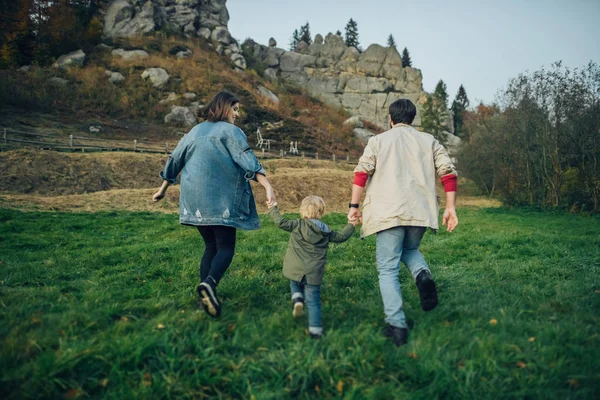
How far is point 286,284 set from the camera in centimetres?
520

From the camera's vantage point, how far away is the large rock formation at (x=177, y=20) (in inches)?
1967

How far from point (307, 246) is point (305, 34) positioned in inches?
4078

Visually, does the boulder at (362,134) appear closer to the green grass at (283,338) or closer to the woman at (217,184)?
the green grass at (283,338)

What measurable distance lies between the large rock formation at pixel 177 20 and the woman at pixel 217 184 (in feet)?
176

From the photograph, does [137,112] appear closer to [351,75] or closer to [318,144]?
[318,144]

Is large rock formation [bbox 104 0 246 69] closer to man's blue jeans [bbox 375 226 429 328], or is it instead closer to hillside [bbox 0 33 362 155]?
hillside [bbox 0 33 362 155]

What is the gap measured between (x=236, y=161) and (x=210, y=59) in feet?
171

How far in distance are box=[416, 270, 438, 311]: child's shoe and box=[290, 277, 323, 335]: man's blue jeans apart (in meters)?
0.98

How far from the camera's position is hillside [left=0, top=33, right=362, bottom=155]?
3247 cm

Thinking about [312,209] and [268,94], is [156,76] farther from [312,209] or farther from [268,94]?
[312,209]

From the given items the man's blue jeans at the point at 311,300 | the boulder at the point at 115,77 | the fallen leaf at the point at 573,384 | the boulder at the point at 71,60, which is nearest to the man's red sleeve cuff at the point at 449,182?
the man's blue jeans at the point at 311,300

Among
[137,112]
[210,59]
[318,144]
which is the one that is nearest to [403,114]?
[137,112]

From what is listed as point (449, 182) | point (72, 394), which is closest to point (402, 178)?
point (449, 182)

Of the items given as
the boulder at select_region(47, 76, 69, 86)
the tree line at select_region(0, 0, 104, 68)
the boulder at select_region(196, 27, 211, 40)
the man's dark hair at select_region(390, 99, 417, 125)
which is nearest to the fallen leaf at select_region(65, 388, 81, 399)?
the man's dark hair at select_region(390, 99, 417, 125)
